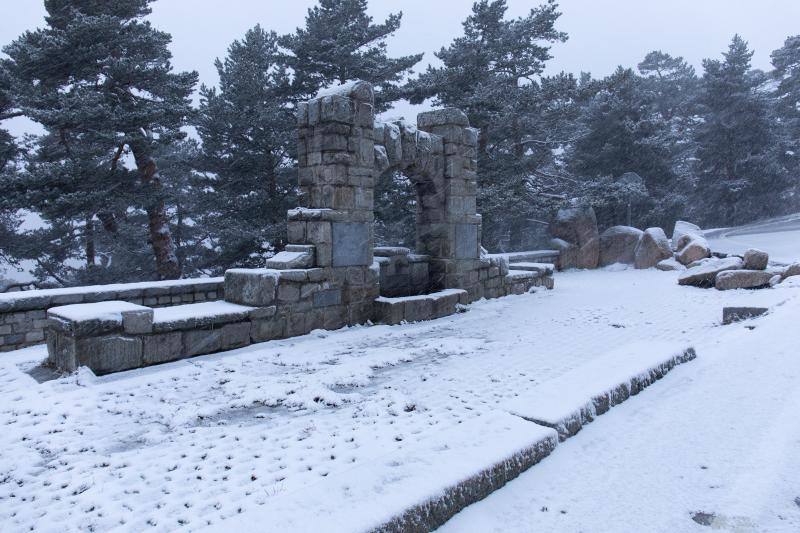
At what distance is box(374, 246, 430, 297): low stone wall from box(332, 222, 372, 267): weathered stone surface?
0.87 meters

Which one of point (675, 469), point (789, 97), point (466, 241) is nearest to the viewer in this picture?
point (675, 469)

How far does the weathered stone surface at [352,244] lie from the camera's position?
7.76m

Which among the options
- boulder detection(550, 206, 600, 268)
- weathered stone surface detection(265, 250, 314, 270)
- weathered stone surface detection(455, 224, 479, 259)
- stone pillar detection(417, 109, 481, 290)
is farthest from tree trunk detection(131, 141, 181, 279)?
boulder detection(550, 206, 600, 268)

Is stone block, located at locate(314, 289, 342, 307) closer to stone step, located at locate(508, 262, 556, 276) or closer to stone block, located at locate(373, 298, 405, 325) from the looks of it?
stone block, located at locate(373, 298, 405, 325)

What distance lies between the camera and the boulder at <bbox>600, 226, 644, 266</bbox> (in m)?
17.0

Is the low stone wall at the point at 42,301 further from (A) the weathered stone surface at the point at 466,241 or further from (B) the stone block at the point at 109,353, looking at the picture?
(A) the weathered stone surface at the point at 466,241

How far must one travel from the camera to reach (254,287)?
6.80 meters

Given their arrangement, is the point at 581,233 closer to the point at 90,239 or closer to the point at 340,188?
the point at 340,188

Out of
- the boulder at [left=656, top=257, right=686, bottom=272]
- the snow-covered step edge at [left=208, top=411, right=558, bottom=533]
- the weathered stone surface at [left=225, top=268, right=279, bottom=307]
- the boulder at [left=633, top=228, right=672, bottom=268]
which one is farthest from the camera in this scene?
the boulder at [left=633, top=228, right=672, bottom=268]

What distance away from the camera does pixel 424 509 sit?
2549 millimetres

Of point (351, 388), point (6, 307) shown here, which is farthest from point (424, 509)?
point (6, 307)

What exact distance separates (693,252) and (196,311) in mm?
14750

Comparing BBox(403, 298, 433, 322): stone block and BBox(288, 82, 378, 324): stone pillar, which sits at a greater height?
BBox(288, 82, 378, 324): stone pillar

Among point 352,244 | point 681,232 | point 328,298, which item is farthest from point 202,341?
point 681,232
